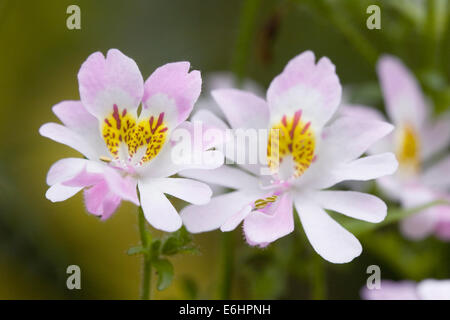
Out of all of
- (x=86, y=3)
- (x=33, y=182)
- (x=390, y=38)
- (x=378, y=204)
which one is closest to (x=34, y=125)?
(x=33, y=182)

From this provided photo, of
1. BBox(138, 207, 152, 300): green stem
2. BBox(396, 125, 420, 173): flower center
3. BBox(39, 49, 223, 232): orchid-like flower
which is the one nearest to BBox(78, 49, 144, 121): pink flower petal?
BBox(39, 49, 223, 232): orchid-like flower

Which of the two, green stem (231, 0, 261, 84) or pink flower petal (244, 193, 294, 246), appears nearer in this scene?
pink flower petal (244, 193, 294, 246)

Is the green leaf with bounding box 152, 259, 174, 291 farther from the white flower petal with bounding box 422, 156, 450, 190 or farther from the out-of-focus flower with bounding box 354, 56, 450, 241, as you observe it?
the white flower petal with bounding box 422, 156, 450, 190

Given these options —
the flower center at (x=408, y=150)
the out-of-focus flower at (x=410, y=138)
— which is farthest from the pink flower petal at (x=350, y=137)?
the flower center at (x=408, y=150)

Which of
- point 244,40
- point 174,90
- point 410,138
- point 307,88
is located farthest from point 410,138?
point 174,90

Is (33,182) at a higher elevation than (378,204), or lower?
higher
